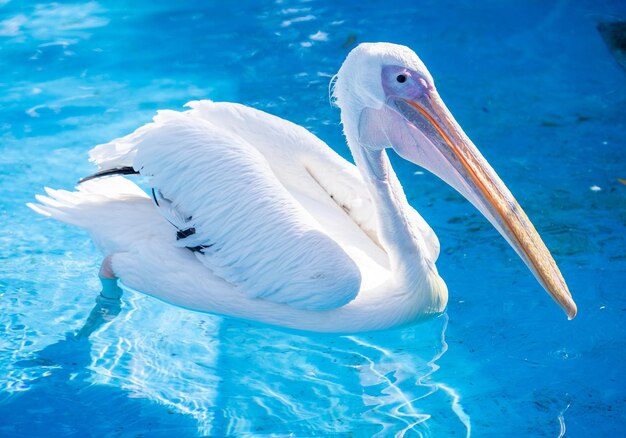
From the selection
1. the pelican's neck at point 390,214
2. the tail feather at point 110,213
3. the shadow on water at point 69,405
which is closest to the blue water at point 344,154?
the shadow on water at point 69,405

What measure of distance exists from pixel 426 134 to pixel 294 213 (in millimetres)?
600

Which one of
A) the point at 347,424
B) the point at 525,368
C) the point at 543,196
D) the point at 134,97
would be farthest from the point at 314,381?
the point at 134,97

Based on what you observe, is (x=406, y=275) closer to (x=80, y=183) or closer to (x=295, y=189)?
(x=295, y=189)

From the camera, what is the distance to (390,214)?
10.8 feet

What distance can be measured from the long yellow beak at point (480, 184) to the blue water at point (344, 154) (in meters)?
0.64

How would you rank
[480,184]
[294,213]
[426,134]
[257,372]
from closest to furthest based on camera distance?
[480,184] → [426,134] → [294,213] → [257,372]

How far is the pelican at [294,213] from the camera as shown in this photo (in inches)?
121

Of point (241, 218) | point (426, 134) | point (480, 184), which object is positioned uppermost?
point (426, 134)

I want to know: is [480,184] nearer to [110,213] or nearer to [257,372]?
[257,372]

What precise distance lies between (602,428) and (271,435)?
127cm

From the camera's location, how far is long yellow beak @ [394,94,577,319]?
116 inches

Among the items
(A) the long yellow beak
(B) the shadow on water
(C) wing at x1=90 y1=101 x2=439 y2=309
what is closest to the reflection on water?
(B) the shadow on water

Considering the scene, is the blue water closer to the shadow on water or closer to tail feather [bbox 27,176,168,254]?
the shadow on water

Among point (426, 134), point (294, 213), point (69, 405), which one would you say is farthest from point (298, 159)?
point (69, 405)
